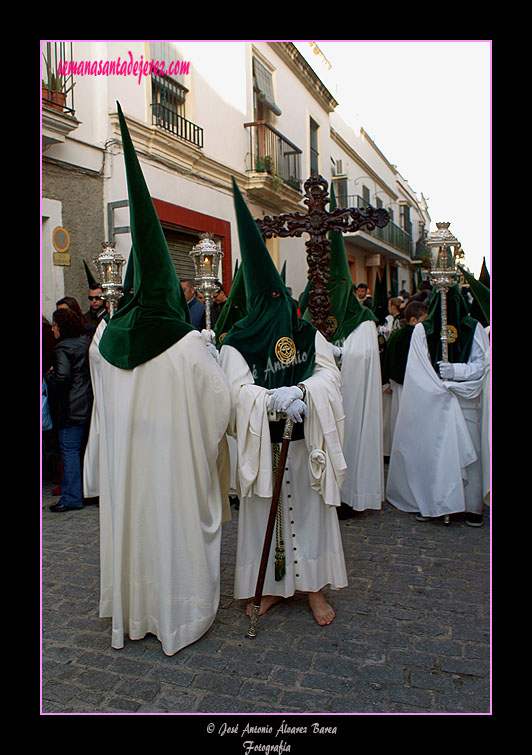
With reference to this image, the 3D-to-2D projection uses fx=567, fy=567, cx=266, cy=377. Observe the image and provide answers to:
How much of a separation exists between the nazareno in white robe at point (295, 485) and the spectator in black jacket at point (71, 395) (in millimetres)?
2840

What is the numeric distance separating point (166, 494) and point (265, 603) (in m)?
1.06

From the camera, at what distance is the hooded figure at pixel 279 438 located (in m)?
3.29

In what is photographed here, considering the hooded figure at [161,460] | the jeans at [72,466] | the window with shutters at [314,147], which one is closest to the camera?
the hooded figure at [161,460]

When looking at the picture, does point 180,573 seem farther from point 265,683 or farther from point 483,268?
point 483,268

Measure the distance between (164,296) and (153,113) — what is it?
7910 mm

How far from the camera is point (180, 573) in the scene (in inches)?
119

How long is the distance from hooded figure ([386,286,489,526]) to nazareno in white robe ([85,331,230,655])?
2729 mm

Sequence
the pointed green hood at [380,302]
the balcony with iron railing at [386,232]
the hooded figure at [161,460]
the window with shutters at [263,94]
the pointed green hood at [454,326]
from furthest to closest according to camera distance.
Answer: the balcony with iron railing at [386,232] < the window with shutters at [263,94] < the pointed green hood at [380,302] < the pointed green hood at [454,326] < the hooded figure at [161,460]

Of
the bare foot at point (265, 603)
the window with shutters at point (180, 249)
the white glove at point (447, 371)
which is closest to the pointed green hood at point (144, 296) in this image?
the bare foot at point (265, 603)

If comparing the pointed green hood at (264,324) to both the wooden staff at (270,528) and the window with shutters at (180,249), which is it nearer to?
the wooden staff at (270,528)

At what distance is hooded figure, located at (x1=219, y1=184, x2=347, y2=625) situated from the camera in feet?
10.8

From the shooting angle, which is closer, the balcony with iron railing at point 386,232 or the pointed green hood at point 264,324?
the pointed green hood at point 264,324

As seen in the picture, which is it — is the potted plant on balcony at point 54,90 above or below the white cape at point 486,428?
above

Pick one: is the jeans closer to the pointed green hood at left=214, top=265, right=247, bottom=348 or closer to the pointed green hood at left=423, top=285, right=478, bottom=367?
the pointed green hood at left=214, top=265, right=247, bottom=348
